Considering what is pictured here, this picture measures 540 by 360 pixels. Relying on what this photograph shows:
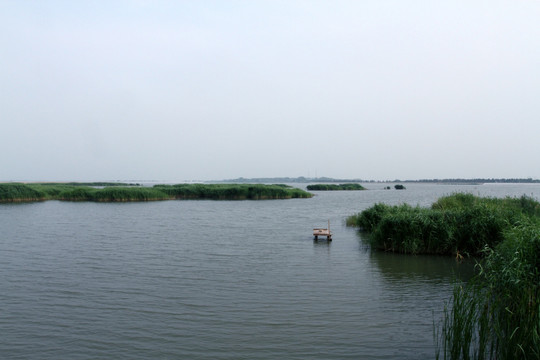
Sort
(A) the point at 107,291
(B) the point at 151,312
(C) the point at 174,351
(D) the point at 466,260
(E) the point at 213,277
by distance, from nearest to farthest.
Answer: (C) the point at 174,351 → (B) the point at 151,312 → (A) the point at 107,291 → (E) the point at 213,277 → (D) the point at 466,260

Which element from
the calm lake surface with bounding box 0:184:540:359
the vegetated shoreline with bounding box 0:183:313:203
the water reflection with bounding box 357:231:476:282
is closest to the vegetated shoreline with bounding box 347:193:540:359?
the water reflection with bounding box 357:231:476:282

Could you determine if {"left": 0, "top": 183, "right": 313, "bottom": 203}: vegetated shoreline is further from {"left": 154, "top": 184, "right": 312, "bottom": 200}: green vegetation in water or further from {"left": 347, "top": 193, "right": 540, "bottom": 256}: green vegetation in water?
{"left": 347, "top": 193, "right": 540, "bottom": 256}: green vegetation in water

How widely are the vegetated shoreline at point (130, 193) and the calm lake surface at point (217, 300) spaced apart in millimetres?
35352

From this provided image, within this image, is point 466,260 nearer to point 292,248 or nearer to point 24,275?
point 292,248

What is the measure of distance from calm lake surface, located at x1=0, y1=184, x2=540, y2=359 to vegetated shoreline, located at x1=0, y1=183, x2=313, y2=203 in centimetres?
3535

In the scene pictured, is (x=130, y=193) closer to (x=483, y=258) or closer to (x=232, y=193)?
(x=232, y=193)

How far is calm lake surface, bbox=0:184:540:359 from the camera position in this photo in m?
7.71

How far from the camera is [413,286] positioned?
1214 centimetres

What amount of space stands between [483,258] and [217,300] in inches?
424

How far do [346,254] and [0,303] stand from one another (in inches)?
492

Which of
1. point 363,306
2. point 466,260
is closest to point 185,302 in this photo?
point 363,306

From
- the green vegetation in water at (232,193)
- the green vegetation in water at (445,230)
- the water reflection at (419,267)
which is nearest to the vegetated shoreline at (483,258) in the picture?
the green vegetation in water at (445,230)

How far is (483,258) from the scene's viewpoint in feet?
50.4

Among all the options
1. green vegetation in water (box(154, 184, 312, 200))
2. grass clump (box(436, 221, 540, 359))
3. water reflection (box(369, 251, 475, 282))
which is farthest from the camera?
green vegetation in water (box(154, 184, 312, 200))
